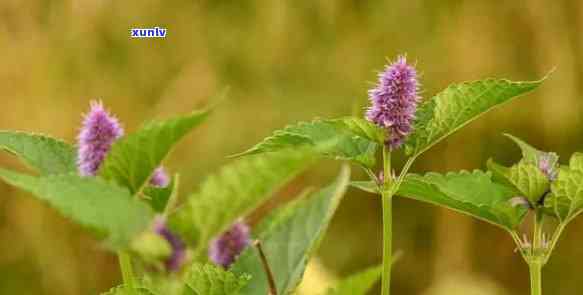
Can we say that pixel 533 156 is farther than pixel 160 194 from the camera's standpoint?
Yes

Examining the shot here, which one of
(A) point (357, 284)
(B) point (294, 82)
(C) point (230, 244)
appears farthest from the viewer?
(B) point (294, 82)

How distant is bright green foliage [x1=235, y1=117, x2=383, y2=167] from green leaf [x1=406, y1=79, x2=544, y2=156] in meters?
0.02

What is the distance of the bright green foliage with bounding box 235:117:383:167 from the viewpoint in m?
0.43

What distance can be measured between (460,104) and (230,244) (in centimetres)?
12

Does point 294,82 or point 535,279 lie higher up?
point 294,82

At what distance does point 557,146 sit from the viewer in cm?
281

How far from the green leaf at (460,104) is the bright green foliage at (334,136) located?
2 centimetres

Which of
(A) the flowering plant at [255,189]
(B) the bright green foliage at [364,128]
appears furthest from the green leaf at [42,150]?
(B) the bright green foliage at [364,128]

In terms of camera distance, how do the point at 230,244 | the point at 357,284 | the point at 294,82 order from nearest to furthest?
1. the point at 357,284
2. the point at 230,244
3. the point at 294,82

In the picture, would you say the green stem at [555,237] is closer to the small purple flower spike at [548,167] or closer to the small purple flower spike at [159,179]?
the small purple flower spike at [548,167]

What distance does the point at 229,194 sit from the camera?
0.30 m

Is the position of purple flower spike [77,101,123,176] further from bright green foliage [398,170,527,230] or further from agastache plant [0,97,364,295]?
bright green foliage [398,170,527,230]

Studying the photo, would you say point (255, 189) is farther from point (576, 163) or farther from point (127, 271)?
point (576, 163)

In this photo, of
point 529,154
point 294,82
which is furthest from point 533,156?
point 294,82
